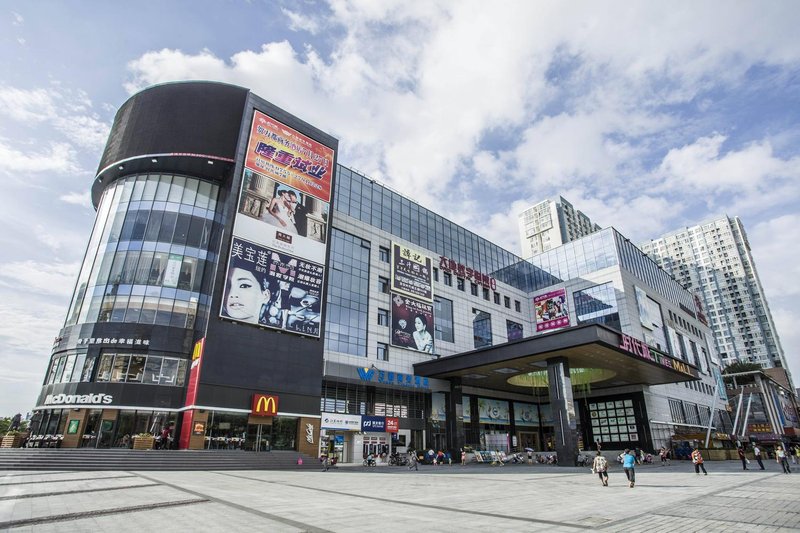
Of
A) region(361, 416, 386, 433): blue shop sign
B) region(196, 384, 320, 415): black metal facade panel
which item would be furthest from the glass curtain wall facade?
region(361, 416, 386, 433): blue shop sign

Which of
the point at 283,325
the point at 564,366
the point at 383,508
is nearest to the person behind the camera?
the point at 383,508

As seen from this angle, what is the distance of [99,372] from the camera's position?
3653cm

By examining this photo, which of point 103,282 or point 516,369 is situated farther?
point 516,369

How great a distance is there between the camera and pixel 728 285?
15338 cm

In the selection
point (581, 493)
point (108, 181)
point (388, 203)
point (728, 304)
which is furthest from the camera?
point (728, 304)

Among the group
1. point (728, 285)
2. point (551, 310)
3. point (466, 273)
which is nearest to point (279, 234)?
point (466, 273)

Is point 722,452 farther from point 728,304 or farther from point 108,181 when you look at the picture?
point 728,304

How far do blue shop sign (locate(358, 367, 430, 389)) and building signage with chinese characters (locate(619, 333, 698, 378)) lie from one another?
21.3 metres

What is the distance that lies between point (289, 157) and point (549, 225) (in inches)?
4809

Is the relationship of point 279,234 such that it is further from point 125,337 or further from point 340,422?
point 340,422

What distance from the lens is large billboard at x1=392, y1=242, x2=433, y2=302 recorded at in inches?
2047

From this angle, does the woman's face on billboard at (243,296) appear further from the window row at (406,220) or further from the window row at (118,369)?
the window row at (406,220)

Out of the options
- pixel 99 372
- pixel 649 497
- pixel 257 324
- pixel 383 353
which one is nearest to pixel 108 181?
pixel 99 372

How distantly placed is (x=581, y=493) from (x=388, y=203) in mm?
43805
